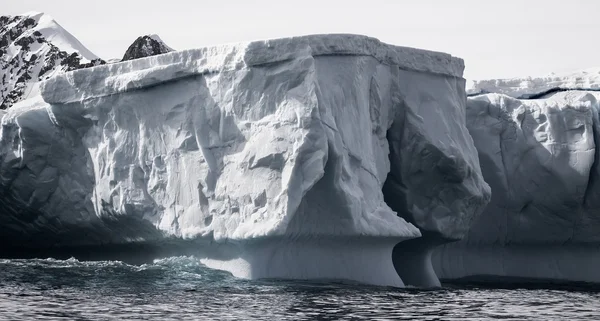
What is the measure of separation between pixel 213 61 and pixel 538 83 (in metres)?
11.7

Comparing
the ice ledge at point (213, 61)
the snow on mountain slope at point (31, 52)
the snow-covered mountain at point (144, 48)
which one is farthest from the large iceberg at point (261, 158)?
the snow on mountain slope at point (31, 52)

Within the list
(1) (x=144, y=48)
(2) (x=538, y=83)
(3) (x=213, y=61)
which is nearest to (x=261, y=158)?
(3) (x=213, y=61)

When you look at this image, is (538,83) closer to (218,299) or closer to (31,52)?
(218,299)

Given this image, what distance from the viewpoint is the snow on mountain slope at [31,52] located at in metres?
30.7

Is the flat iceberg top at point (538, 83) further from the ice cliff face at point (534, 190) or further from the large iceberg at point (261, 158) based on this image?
the large iceberg at point (261, 158)

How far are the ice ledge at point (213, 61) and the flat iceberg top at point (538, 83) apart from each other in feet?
23.1

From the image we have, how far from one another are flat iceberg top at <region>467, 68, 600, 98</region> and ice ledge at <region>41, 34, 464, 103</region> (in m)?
7.05

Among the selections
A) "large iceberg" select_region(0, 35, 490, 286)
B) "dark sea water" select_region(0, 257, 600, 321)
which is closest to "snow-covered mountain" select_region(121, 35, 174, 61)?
"large iceberg" select_region(0, 35, 490, 286)

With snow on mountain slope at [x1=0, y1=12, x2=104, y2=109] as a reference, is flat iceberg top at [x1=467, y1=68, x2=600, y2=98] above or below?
below

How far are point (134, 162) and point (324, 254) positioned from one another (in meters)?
3.40

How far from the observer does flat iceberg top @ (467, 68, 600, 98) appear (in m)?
24.6

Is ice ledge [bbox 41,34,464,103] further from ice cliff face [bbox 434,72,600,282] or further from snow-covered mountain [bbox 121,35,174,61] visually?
snow-covered mountain [bbox 121,35,174,61]

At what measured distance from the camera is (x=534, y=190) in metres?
20.3

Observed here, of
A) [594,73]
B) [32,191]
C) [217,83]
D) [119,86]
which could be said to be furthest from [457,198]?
[594,73]
